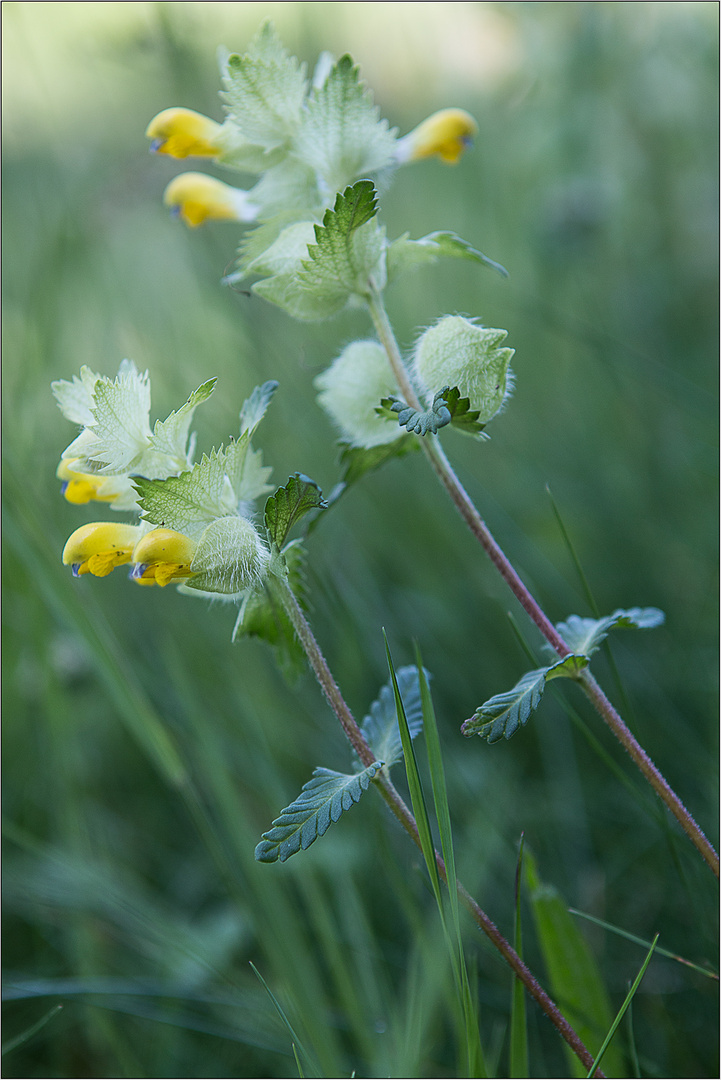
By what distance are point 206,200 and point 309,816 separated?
579 millimetres

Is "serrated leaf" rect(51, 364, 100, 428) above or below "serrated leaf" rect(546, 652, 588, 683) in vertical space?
above

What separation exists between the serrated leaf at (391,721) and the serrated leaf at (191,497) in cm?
20

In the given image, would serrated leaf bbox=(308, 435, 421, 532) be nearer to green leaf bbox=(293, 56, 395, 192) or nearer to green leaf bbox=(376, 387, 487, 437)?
green leaf bbox=(376, 387, 487, 437)

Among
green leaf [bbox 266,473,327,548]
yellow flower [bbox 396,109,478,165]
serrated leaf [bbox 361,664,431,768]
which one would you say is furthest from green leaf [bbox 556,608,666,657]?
yellow flower [bbox 396,109,478,165]

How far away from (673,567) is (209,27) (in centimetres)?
139

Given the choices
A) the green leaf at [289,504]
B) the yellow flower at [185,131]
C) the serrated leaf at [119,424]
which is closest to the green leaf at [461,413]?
the green leaf at [289,504]

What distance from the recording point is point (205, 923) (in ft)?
3.42

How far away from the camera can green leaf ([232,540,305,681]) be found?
23.1 inches

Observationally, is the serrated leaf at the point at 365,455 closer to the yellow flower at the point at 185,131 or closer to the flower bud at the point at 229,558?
the flower bud at the point at 229,558

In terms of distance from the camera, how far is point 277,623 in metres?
0.60

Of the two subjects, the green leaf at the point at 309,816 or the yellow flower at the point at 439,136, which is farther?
the yellow flower at the point at 439,136

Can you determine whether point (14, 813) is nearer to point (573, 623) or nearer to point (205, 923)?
point (205, 923)

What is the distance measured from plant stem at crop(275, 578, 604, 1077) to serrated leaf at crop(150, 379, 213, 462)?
127 mm

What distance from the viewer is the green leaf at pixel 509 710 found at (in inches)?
19.8
